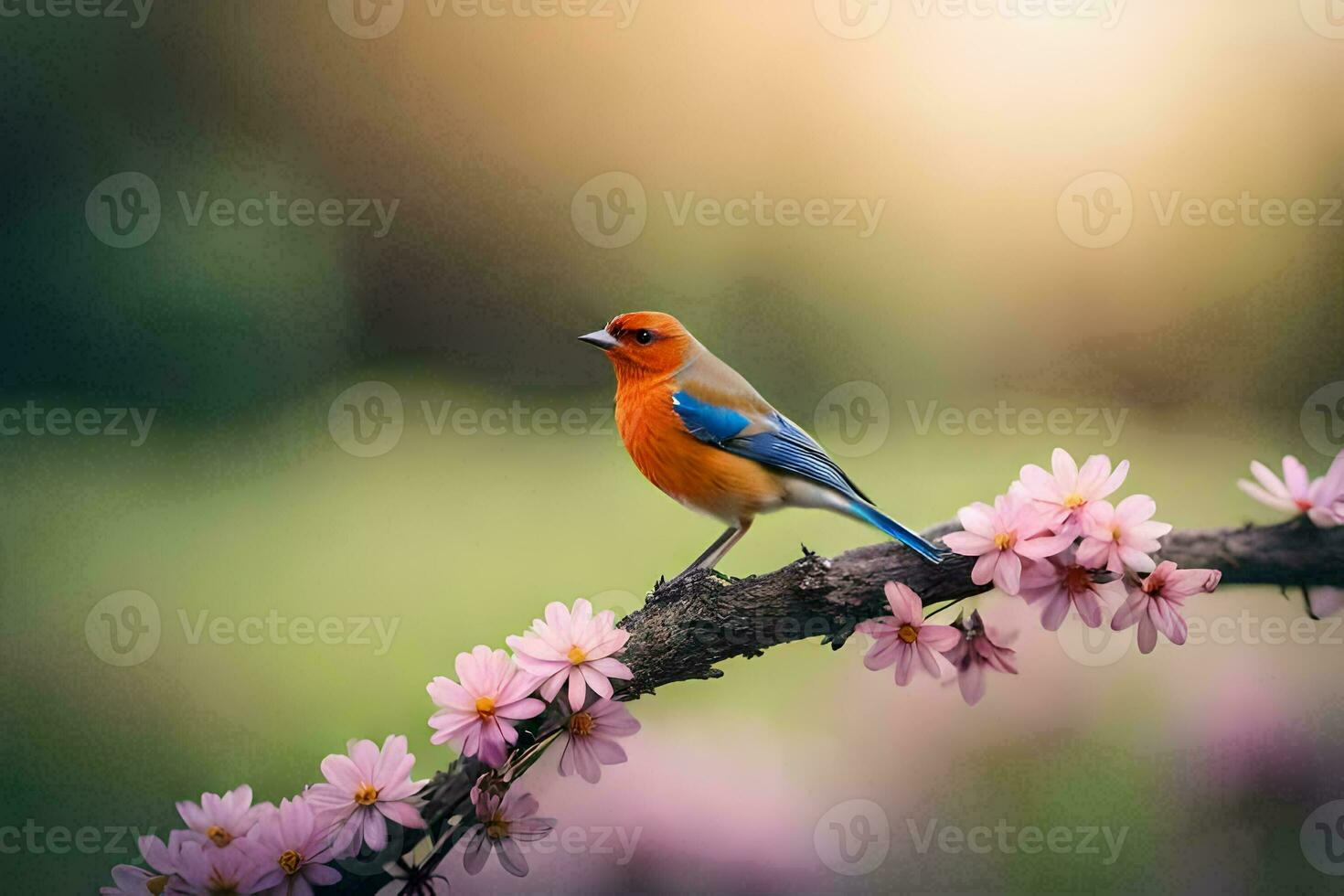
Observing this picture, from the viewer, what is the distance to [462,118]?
74.0 inches

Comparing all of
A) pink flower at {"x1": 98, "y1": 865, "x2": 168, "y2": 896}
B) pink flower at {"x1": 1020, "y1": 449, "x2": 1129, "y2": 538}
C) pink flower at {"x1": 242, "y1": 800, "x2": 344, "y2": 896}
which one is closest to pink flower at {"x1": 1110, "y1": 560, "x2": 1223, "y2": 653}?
pink flower at {"x1": 1020, "y1": 449, "x2": 1129, "y2": 538}

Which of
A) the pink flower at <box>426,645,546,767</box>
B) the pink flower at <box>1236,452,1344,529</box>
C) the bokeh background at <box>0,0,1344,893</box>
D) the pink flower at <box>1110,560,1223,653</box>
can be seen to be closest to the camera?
the pink flower at <box>426,645,546,767</box>

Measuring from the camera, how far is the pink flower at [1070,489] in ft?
4.59

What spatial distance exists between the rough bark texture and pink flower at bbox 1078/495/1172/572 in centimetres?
15

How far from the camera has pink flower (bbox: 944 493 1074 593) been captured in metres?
1.39

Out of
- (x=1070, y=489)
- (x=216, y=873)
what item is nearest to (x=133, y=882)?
(x=216, y=873)

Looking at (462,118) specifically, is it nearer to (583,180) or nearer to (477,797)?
(583,180)

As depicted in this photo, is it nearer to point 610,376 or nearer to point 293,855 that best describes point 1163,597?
point 610,376

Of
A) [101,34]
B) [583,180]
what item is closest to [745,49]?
[583,180]

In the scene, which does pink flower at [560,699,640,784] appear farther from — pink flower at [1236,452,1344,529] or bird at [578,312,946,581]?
pink flower at [1236,452,1344,529]

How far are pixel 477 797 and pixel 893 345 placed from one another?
1047 millimetres

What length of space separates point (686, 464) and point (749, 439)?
3.7 inches

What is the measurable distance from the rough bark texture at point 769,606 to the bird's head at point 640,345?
0.30 m

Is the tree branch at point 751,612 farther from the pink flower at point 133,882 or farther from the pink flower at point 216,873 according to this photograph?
the pink flower at point 133,882
